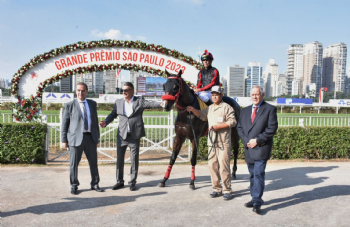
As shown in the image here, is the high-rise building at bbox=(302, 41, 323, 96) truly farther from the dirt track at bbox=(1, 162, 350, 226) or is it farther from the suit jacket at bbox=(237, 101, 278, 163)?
the suit jacket at bbox=(237, 101, 278, 163)

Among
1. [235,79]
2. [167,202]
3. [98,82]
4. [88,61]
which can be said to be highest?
[235,79]

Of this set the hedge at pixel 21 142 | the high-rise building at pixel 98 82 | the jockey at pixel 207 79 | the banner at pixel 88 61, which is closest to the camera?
the jockey at pixel 207 79

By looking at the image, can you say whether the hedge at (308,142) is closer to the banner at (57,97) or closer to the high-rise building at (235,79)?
the banner at (57,97)

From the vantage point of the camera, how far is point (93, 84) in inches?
4067

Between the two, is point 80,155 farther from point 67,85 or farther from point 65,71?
point 67,85

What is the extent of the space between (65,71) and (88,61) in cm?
73

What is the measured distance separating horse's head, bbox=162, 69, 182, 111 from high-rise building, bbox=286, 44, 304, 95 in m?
148

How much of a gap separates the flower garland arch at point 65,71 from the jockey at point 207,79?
2.02 metres

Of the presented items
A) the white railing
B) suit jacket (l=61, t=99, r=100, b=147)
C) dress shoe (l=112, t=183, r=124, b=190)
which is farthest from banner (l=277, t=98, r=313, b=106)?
suit jacket (l=61, t=99, r=100, b=147)

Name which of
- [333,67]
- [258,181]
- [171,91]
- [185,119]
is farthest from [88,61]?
[333,67]

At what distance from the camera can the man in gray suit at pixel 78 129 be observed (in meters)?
4.85

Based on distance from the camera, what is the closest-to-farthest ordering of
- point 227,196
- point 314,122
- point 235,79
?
point 227,196 < point 314,122 < point 235,79

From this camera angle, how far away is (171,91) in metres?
4.72

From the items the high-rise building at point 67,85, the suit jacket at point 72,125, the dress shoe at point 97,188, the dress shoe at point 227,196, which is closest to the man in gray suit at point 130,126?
the dress shoe at point 97,188
